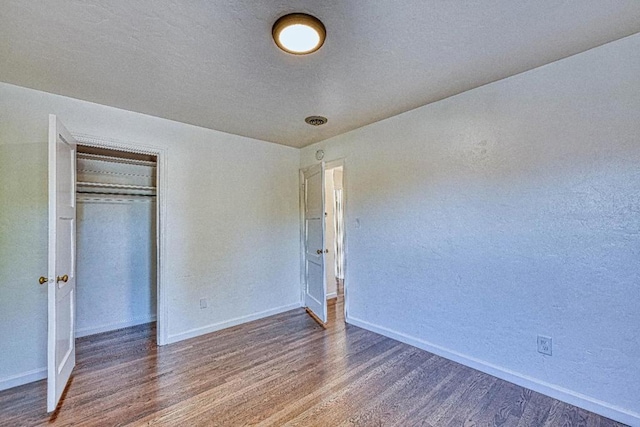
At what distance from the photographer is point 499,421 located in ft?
6.20

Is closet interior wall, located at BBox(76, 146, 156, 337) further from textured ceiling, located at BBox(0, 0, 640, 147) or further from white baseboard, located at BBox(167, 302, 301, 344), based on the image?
textured ceiling, located at BBox(0, 0, 640, 147)

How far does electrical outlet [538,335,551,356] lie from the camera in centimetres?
213

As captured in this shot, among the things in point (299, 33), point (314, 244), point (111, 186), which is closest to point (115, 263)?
point (111, 186)

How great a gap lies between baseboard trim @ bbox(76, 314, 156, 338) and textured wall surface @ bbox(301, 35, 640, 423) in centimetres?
306

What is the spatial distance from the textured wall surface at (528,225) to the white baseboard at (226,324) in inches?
59.5

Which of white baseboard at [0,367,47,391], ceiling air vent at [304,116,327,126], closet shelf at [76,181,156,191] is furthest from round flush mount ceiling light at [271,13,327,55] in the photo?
white baseboard at [0,367,47,391]

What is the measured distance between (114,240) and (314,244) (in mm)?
2510

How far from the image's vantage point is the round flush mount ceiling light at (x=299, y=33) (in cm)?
158

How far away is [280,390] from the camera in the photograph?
227cm

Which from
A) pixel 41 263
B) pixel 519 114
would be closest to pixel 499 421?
pixel 519 114

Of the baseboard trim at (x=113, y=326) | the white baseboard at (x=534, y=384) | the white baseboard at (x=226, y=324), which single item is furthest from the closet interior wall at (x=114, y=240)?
the white baseboard at (x=534, y=384)

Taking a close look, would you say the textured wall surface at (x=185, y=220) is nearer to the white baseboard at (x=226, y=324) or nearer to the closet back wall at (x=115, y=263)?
the white baseboard at (x=226, y=324)

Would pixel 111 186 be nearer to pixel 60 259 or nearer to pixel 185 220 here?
pixel 185 220

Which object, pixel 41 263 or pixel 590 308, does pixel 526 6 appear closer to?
pixel 590 308
